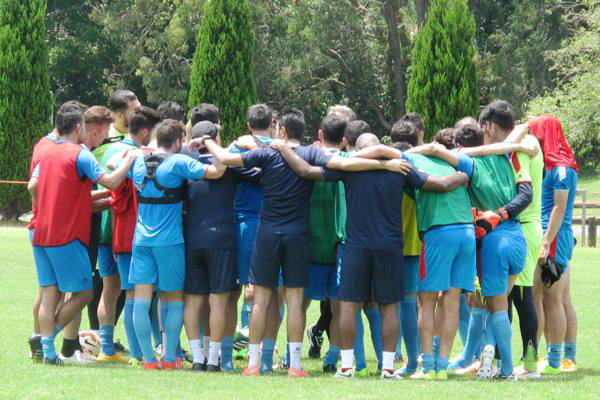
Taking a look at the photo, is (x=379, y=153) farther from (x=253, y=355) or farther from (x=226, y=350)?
(x=226, y=350)

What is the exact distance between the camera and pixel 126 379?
26.5ft

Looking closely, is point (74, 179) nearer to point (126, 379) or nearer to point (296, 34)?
point (126, 379)

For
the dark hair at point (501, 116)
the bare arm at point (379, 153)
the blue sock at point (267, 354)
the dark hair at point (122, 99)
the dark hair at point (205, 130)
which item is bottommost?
the blue sock at point (267, 354)

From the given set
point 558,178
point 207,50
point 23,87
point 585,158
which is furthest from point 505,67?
point 558,178

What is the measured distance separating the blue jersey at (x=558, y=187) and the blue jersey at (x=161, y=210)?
3311 mm

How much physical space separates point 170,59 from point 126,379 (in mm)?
31839

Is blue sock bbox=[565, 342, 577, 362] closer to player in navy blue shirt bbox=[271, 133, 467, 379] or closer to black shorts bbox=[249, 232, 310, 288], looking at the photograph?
player in navy blue shirt bbox=[271, 133, 467, 379]

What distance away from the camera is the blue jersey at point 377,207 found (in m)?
8.41

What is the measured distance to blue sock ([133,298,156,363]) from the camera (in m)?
8.85

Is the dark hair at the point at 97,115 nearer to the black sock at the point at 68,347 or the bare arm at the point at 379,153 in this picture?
the black sock at the point at 68,347

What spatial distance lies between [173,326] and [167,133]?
5.55ft

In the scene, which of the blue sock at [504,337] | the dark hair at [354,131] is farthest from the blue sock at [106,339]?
the blue sock at [504,337]

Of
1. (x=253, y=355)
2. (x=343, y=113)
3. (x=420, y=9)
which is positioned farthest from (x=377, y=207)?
(x=420, y=9)

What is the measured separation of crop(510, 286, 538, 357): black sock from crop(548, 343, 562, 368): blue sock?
66 centimetres
